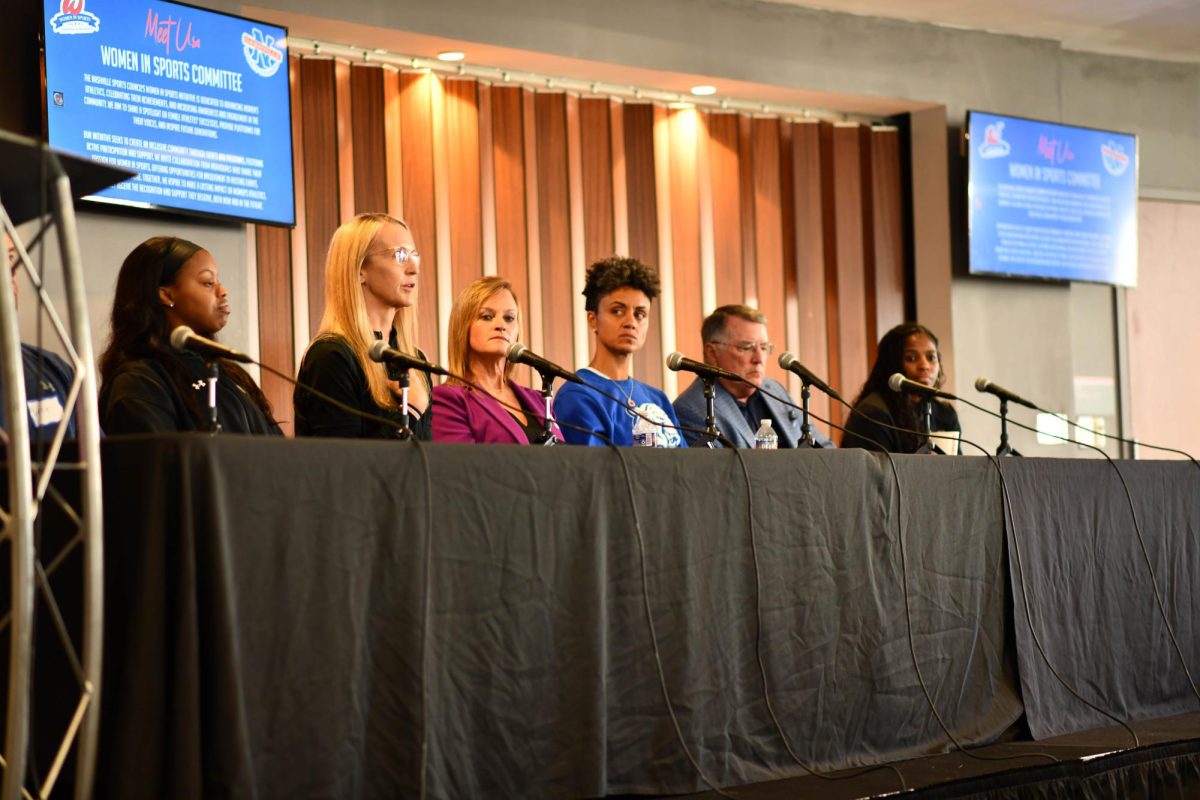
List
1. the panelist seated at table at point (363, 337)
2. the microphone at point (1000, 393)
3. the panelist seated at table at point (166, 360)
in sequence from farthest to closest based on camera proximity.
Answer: the microphone at point (1000, 393) → the panelist seated at table at point (363, 337) → the panelist seated at table at point (166, 360)

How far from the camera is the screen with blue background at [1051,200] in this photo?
6.20 meters

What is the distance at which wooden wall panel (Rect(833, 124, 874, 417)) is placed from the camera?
624 centimetres

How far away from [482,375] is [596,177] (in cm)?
237

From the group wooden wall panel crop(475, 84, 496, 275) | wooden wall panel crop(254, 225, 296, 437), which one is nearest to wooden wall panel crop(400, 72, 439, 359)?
wooden wall panel crop(475, 84, 496, 275)

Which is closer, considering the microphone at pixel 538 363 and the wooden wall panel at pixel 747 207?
the microphone at pixel 538 363

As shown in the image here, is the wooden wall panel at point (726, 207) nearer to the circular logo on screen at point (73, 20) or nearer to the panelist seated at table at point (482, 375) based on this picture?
the panelist seated at table at point (482, 375)

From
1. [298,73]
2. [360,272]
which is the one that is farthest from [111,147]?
[360,272]

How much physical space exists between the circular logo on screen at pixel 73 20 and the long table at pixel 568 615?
244 cm

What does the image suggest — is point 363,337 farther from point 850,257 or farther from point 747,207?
point 850,257

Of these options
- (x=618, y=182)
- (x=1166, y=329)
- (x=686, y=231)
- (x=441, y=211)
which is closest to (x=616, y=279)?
(x=441, y=211)

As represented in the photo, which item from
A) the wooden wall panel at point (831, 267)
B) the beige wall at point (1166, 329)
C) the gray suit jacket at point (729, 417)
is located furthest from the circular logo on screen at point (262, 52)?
the beige wall at point (1166, 329)

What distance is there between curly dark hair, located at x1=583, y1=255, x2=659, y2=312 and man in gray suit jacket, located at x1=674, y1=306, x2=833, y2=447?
44 cm

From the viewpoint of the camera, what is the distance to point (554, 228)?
557cm

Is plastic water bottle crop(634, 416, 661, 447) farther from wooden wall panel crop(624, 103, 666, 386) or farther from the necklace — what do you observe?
wooden wall panel crop(624, 103, 666, 386)
